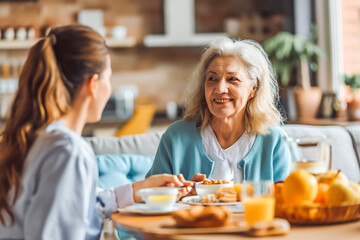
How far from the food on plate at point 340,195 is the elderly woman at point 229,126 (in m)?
0.72

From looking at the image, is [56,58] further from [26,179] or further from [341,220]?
[341,220]

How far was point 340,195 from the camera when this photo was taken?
1412 mm

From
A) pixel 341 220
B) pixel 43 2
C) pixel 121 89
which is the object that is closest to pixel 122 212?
pixel 341 220

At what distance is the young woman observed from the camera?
1337mm

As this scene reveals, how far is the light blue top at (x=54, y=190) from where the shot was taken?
132cm

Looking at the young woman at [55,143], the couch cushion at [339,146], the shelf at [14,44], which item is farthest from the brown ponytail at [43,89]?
the shelf at [14,44]

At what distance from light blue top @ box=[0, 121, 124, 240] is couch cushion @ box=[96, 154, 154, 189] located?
128 centimetres

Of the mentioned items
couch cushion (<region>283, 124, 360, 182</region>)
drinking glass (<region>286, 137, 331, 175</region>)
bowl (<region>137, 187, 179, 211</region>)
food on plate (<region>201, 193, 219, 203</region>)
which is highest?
drinking glass (<region>286, 137, 331, 175</region>)

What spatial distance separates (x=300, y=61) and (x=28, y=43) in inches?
116

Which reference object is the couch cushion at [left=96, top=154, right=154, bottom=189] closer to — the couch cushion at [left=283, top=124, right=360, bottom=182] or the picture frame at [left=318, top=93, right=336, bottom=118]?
the couch cushion at [left=283, top=124, right=360, bottom=182]

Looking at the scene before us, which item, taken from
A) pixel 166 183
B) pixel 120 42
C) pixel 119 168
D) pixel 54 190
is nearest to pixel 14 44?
pixel 120 42

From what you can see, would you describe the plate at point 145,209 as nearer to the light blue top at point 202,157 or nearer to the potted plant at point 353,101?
the light blue top at point 202,157

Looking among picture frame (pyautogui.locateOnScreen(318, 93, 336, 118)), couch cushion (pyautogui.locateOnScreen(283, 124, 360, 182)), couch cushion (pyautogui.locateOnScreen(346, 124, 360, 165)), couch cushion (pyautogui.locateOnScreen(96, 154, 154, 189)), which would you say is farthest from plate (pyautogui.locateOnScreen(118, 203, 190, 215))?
picture frame (pyautogui.locateOnScreen(318, 93, 336, 118))

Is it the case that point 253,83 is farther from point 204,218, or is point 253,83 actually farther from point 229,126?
point 204,218
